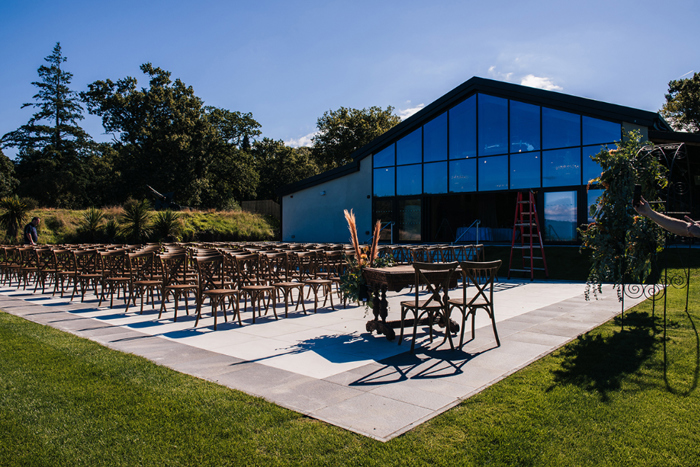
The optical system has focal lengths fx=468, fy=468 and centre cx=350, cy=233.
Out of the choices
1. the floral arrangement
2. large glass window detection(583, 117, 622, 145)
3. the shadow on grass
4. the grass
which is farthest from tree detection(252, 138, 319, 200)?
the grass

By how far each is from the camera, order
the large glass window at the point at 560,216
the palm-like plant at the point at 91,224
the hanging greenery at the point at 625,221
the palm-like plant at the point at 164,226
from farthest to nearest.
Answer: the palm-like plant at the point at 164,226 < the palm-like plant at the point at 91,224 < the large glass window at the point at 560,216 < the hanging greenery at the point at 625,221

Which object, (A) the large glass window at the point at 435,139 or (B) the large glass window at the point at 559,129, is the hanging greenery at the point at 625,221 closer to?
(B) the large glass window at the point at 559,129

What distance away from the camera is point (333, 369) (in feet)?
15.6

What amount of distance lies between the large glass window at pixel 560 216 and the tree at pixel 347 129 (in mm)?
24998

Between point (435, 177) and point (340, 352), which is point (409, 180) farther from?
point (340, 352)

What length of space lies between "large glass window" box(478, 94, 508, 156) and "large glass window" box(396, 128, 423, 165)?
9.59 feet

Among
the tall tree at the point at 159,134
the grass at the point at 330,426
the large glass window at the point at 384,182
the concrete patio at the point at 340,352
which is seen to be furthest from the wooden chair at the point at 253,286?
the tall tree at the point at 159,134

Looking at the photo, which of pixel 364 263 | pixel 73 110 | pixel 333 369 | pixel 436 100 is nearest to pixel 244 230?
pixel 436 100

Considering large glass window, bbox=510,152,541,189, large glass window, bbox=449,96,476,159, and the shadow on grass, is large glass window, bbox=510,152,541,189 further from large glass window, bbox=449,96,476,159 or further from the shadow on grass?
the shadow on grass

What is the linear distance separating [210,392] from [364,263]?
320 cm

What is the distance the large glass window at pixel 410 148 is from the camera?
22094 mm

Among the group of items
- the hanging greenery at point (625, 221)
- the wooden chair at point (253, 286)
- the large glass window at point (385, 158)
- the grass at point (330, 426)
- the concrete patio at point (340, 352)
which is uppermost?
the large glass window at point (385, 158)

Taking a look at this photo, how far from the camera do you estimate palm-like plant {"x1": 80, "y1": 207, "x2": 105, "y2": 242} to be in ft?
69.8

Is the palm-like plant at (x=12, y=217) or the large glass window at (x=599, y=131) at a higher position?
the large glass window at (x=599, y=131)
